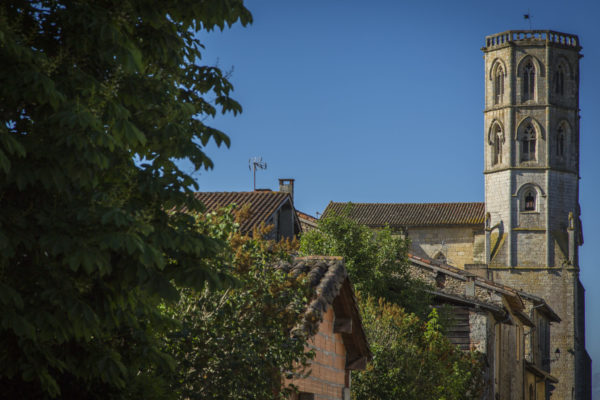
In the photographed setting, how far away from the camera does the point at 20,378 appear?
707 centimetres

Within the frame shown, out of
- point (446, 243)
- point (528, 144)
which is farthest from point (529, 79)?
point (446, 243)

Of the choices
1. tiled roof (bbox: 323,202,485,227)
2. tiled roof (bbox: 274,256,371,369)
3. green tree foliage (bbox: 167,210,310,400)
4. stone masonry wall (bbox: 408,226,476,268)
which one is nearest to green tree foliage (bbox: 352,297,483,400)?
tiled roof (bbox: 274,256,371,369)

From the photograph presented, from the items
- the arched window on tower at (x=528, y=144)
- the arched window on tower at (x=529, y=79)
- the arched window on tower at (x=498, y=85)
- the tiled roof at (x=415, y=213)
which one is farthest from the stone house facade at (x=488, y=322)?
the arched window on tower at (x=498, y=85)

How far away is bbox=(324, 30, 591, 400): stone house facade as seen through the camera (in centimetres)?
6600

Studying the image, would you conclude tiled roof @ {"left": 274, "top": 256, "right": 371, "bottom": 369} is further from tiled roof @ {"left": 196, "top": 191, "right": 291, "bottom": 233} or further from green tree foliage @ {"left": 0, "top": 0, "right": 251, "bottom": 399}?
tiled roof @ {"left": 196, "top": 191, "right": 291, "bottom": 233}

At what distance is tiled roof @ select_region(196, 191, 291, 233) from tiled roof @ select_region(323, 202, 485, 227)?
124ft

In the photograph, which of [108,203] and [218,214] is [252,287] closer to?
[218,214]

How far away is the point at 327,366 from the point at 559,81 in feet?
203

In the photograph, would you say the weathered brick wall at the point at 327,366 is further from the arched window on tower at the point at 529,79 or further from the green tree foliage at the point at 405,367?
the arched window on tower at the point at 529,79

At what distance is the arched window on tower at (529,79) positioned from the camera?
70.2m

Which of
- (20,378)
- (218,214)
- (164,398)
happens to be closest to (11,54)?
(20,378)

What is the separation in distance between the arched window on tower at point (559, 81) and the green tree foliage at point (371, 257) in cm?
4413

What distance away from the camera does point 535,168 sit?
229ft

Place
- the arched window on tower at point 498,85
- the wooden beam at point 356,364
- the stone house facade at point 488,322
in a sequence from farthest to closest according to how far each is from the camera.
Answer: the arched window on tower at point 498,85
the stone house facade at point 488,322
the wooden beam at point 356,364
